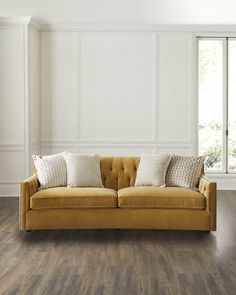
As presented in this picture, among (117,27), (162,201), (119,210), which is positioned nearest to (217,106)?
(117,27)

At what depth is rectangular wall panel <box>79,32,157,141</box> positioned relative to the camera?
348 inches

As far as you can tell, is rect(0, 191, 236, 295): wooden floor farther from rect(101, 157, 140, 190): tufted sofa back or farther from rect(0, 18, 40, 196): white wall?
rect(0, 18, 40, 196): white wall

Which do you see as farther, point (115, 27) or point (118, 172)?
point (115, 27)

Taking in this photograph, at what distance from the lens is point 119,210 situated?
561 centimetres

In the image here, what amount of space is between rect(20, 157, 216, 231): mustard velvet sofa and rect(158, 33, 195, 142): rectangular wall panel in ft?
11.1

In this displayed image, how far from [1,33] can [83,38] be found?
1.35 m

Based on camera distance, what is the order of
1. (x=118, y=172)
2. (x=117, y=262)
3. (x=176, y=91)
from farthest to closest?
(x=176, y=91) → (x=118, y=172) → (x=117, y=262)

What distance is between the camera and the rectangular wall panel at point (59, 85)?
884 cm

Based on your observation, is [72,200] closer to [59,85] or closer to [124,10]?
[59,85]

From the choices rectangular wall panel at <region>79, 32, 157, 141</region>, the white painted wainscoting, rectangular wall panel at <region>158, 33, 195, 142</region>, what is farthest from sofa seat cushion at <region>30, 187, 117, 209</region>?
rectangular wall panel at <region>158, 33, 195, 142</region>

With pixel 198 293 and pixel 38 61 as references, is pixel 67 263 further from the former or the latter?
pixel 38 61

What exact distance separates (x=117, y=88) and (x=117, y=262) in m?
4.73

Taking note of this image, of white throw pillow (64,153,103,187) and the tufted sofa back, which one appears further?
the tufted sofa back

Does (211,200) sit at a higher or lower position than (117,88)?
lower
